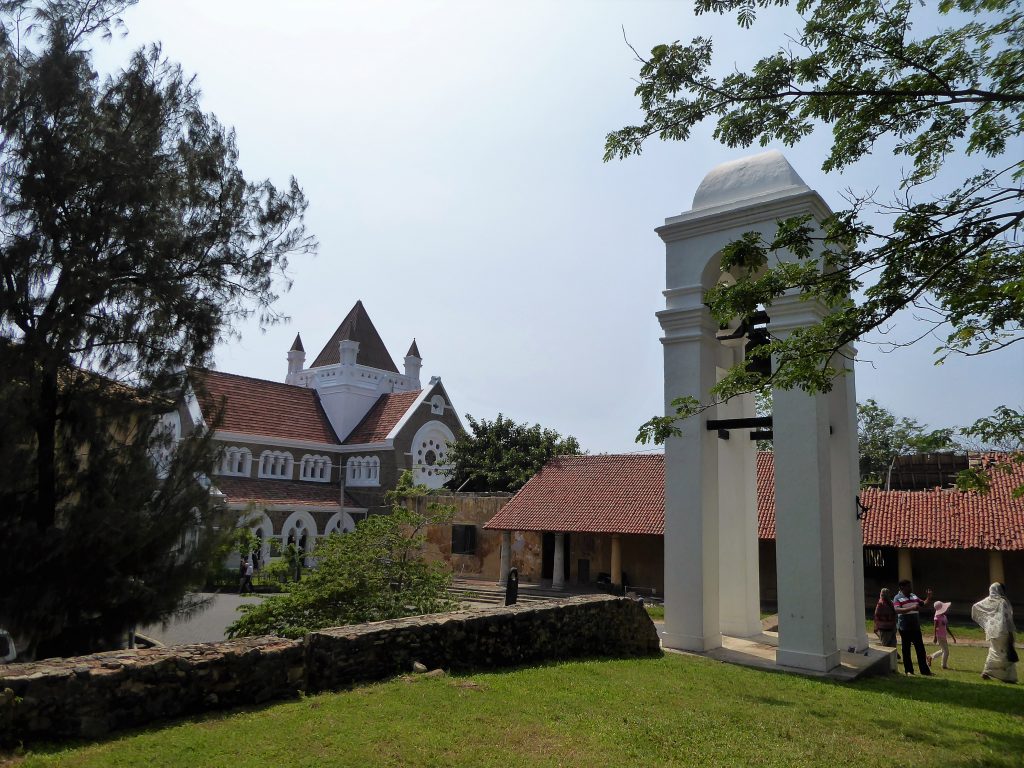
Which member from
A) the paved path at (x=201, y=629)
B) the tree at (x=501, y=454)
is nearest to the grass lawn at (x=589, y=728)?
the paved path at (x=201, y=629)

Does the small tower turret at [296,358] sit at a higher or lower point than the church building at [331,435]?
higher

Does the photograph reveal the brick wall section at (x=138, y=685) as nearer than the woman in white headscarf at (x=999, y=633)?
Yes

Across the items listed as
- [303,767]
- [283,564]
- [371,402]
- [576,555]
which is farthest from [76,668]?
[371,402]

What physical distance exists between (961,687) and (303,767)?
7.93 metres

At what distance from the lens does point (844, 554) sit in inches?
394

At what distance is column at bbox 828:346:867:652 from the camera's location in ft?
32.4

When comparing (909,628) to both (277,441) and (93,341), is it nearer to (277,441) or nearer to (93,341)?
(93,341)

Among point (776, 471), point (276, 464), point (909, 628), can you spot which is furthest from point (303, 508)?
point (909, 628)

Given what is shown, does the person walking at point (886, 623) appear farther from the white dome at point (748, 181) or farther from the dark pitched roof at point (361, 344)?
the dark pitched roof at point (361, 344)

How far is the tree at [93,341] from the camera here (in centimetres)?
881

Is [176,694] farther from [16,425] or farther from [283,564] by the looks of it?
[283,564]

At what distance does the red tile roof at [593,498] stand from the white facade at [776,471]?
10763 millimetres

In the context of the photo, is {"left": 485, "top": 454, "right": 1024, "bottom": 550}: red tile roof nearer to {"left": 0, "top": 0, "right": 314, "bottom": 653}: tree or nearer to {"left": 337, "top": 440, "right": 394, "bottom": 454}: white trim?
{"left": 337, "top": 440, "right": 394, "bottom": 454}: white trim

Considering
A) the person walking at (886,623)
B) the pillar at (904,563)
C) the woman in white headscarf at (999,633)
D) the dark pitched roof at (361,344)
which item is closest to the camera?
the woman in white headscarf at (999,633)
